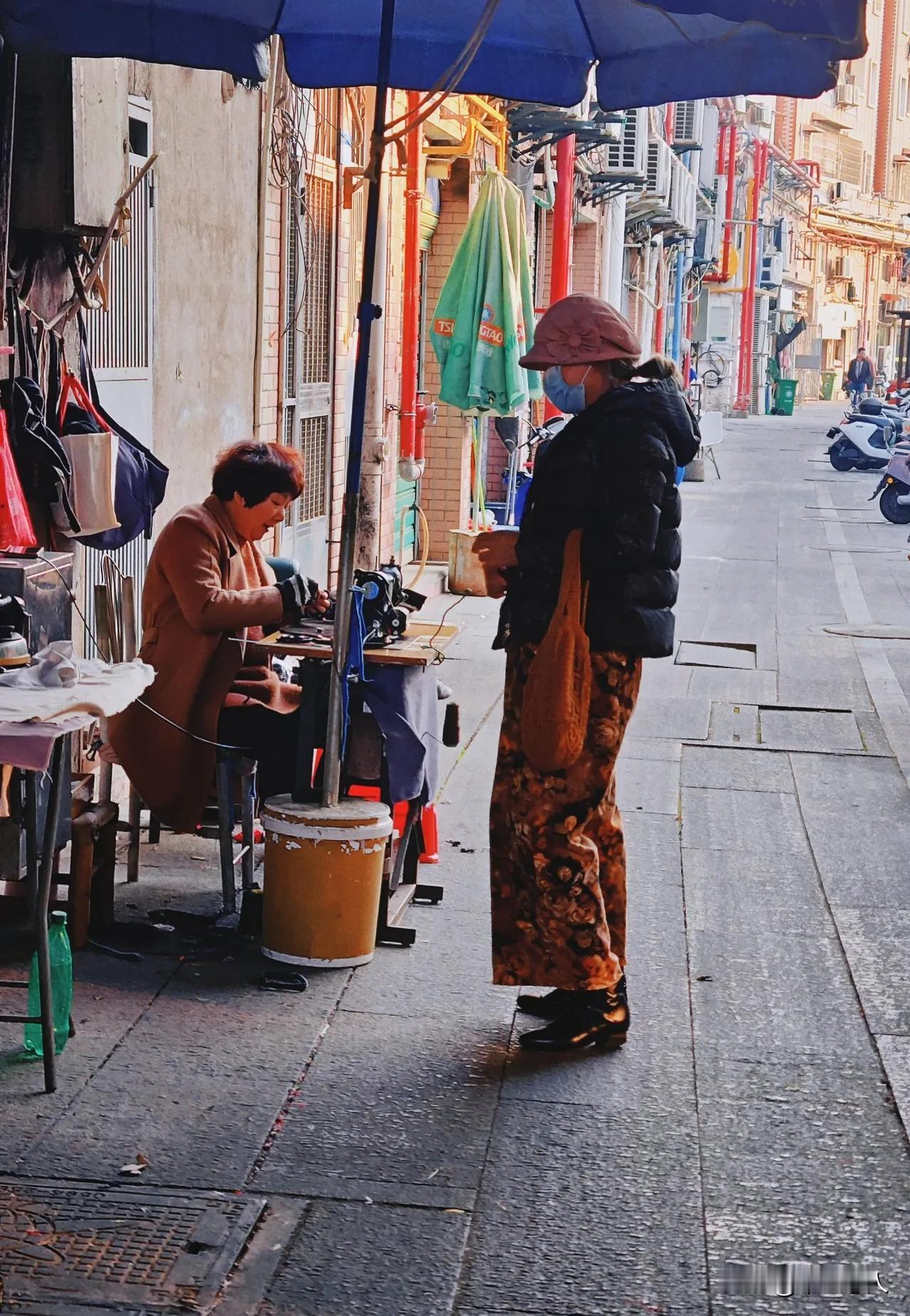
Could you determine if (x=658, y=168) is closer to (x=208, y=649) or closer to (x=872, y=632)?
(x=872, y=632)

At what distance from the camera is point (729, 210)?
5125 centimetres

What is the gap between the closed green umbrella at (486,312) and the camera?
1362cm

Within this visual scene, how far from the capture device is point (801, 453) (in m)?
37.1

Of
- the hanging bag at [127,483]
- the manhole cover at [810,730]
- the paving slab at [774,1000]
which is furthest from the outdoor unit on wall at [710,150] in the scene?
the paving slab at [774,1000]

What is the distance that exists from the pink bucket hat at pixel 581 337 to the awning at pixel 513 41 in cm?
89

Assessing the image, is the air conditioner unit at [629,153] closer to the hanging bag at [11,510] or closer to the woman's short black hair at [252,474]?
the woman's short black hair at [252,474]

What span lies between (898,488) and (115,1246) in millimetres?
20023

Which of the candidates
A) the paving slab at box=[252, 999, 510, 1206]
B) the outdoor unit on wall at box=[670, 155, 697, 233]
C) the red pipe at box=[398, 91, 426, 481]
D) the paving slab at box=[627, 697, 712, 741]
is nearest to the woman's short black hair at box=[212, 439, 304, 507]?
the paving slab at box=[252, 999, 510, 1206]

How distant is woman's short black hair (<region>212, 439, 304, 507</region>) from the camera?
6.01m

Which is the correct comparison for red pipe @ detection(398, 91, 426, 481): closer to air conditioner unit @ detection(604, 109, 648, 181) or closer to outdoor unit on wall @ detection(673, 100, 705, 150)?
air conditioner unit @ detection(604, 109, 648, 181)

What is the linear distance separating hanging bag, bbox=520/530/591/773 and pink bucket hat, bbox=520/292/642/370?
19.7 inches

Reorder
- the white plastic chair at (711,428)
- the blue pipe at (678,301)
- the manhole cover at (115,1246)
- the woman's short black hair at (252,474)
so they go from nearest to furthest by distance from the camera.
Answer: the manhole cover at (115,1246) < the woman's short black hair at (252,474) < the white plastic chair at (711,428) < the blue pipe at (678,301)

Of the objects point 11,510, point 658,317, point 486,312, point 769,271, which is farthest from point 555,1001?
point 769,271

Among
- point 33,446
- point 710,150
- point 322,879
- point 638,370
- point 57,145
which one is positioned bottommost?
point 322,879
